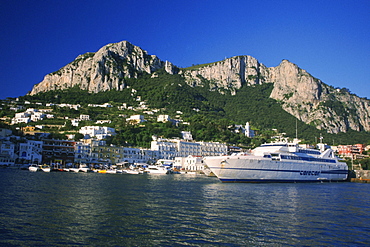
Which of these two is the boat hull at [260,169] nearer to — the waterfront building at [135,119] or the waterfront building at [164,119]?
the waterfront building at [135,119]

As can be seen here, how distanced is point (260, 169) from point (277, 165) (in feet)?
14.8

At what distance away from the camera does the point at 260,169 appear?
58.5 metres

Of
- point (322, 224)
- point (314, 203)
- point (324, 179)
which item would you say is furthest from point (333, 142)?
point (322, 224)

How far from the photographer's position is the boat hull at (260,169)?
56094 mm

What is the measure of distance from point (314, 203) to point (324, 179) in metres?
42.1

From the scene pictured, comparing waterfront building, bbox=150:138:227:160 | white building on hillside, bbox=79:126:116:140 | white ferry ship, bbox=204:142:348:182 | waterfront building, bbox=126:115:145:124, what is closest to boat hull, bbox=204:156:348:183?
white ferry ship, bbox=204:142:348:182

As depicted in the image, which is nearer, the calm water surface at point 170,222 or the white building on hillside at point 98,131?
the calm water surface at point 170,222

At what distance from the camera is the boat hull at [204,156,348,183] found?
184 ft

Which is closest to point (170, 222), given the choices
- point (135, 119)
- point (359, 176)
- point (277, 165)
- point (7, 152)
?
point (277, 165)

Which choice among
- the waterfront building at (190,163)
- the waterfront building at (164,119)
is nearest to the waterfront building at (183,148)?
the waterfront building at (190,163)

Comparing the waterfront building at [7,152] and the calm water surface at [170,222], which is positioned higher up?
the waterfront building at [7,152]

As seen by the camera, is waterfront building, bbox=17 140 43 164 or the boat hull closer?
the boat hull

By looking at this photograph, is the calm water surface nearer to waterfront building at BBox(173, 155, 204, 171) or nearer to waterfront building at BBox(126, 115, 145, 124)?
waterfront building at BBox(173, 155, 204, 171)

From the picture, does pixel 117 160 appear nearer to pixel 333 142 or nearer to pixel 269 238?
pixel 269 238
